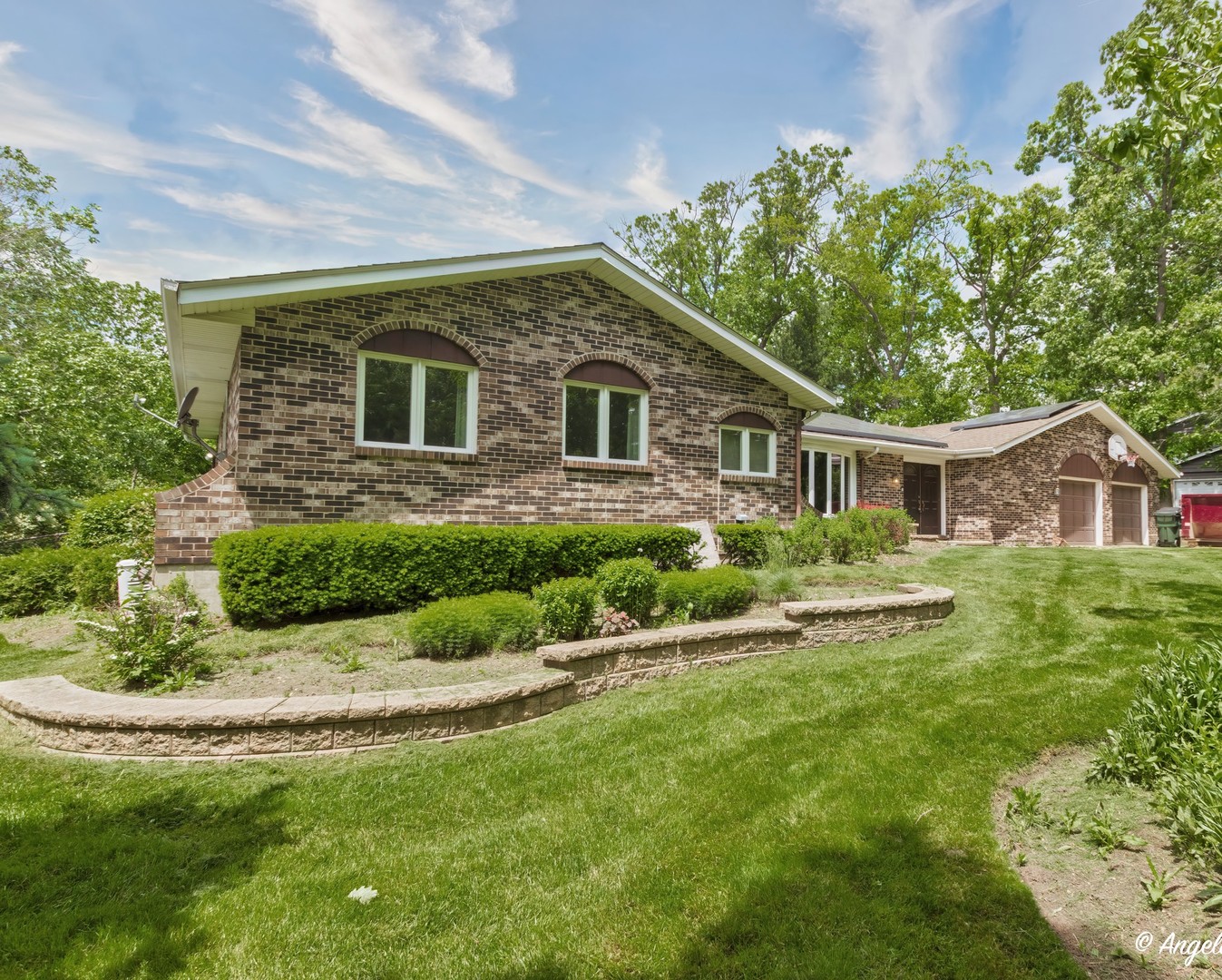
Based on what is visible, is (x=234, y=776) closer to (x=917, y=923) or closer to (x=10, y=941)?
(x=10, y=941)

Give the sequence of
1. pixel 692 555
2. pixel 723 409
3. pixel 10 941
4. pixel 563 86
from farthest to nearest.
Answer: pixel 723 409 < pixel 563 86 < pixel 692 555 < pixel 10 941

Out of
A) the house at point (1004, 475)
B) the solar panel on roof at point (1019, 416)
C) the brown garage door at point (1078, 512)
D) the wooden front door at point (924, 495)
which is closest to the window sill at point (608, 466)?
the house at point (1004, 475)

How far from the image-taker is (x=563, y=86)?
1007 centimetres

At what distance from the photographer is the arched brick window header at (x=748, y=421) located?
11781mm

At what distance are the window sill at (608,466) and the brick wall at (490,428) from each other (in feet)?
0.11

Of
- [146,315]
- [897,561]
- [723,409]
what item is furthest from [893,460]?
[146,315]

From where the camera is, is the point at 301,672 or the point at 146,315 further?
the point at 146,315

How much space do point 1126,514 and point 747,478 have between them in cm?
1827

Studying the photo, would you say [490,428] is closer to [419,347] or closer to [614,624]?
[419,347]

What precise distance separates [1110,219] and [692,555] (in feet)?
94.3

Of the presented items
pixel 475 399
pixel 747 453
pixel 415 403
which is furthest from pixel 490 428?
pixel 747 453

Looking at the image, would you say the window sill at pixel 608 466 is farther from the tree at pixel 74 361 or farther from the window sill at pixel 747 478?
the tree at pixel 74 361


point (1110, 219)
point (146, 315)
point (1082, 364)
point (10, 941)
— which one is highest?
point (1110, 219)

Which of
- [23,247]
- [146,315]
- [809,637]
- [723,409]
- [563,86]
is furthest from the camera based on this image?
[146,315]
